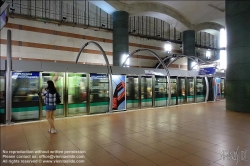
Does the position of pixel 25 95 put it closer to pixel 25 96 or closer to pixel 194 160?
pixel 25 96

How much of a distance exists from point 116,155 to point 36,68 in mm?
5234

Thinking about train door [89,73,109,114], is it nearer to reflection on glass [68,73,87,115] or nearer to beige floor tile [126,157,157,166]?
reflection on glass [68,73,87,115]

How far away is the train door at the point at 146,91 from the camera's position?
10547 mm

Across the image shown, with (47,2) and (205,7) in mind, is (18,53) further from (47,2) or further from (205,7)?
(205,7)

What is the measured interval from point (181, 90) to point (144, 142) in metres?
9.07

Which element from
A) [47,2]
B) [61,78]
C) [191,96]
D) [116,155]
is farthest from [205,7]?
[116,155]

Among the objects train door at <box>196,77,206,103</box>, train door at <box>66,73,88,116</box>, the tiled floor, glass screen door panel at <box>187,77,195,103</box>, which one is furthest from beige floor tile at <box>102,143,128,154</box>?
train door at <box>196,77,206,103</box>

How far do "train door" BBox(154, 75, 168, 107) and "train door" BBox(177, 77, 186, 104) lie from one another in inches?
60.8

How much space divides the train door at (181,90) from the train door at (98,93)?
19.7 feet

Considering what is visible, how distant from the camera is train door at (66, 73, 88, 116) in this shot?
26.6 feet

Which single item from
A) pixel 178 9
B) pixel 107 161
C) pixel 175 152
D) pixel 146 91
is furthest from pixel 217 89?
pixel 107 161

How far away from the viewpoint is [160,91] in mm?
11445

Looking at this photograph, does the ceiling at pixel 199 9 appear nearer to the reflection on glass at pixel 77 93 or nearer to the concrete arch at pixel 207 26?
the concrete arch at pixel 207 26

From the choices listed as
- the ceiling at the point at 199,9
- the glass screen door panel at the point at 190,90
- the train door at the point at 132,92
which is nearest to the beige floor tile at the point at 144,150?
the train door at the point at 132,92
